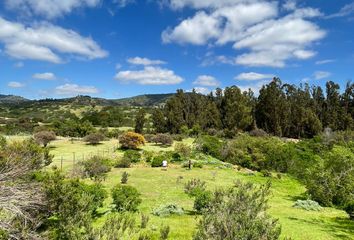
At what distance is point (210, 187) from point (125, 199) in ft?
32.1

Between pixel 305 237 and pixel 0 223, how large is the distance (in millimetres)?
12410

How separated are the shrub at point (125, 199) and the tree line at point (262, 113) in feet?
153

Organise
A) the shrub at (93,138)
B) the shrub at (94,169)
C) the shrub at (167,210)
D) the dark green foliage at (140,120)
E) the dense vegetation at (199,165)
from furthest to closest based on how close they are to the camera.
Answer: the dark green foliage at (140,120) → the shrub at (93,138) → the shrub at (94,169) → the shrub at (167,210) → the dense vegetation at (199,165)

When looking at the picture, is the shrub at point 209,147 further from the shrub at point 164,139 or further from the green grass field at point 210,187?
the green grass field at point 210,187

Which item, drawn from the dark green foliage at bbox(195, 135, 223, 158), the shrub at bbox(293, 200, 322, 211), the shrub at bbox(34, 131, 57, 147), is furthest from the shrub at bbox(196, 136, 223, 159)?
the shrub at bbox(293, 200, 322, 211)

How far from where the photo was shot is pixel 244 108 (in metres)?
67.7

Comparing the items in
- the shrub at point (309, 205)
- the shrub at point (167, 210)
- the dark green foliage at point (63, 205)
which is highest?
the dark green foliage at point (63, 205)

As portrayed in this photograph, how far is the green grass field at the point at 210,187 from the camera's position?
52.7ft

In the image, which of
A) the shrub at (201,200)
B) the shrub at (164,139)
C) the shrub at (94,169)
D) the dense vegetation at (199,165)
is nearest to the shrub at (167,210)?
the dense vegetation at (199,165)

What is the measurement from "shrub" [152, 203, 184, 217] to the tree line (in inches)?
1829

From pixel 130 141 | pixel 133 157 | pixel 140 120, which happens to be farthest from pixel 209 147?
pixel 140 120

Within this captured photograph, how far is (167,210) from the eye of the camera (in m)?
18.2

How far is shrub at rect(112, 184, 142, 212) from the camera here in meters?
17.9

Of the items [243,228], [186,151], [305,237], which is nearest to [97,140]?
[186,151]
